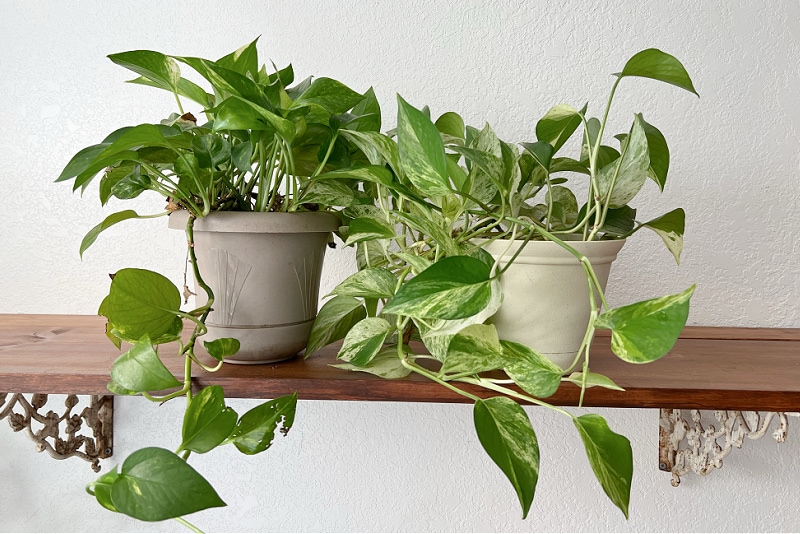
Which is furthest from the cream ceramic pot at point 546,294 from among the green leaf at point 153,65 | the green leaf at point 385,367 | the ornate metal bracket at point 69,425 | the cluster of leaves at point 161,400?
the ornate metal bracket at point 69,425

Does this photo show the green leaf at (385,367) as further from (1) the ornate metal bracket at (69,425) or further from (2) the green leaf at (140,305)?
(1) the ornate metal bracket at (69,425)

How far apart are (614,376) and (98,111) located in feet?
2.57

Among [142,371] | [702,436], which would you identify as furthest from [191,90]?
[702,436]

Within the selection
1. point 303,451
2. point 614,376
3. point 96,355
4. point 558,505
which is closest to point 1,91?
point 96,355

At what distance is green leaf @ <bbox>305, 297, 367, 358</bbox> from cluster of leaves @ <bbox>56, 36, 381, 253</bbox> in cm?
11

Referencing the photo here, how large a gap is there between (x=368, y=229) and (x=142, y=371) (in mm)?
231

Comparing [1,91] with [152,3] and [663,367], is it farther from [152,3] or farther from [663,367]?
[663,367]

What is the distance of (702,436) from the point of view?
828 millimetres

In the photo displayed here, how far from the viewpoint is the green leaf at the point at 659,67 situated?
510 mm

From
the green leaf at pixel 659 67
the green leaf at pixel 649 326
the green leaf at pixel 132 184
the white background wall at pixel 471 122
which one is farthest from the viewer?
the white background wall at pixel 471 122

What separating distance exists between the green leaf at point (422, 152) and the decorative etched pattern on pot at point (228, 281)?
22 centimetres

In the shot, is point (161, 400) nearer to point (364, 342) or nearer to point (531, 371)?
point (364, 342)

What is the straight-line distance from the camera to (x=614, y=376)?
2.07 feet

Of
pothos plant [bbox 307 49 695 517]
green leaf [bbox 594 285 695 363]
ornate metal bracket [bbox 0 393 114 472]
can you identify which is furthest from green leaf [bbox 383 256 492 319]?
ornate metal bracket [bbox 0 393 114 472]
